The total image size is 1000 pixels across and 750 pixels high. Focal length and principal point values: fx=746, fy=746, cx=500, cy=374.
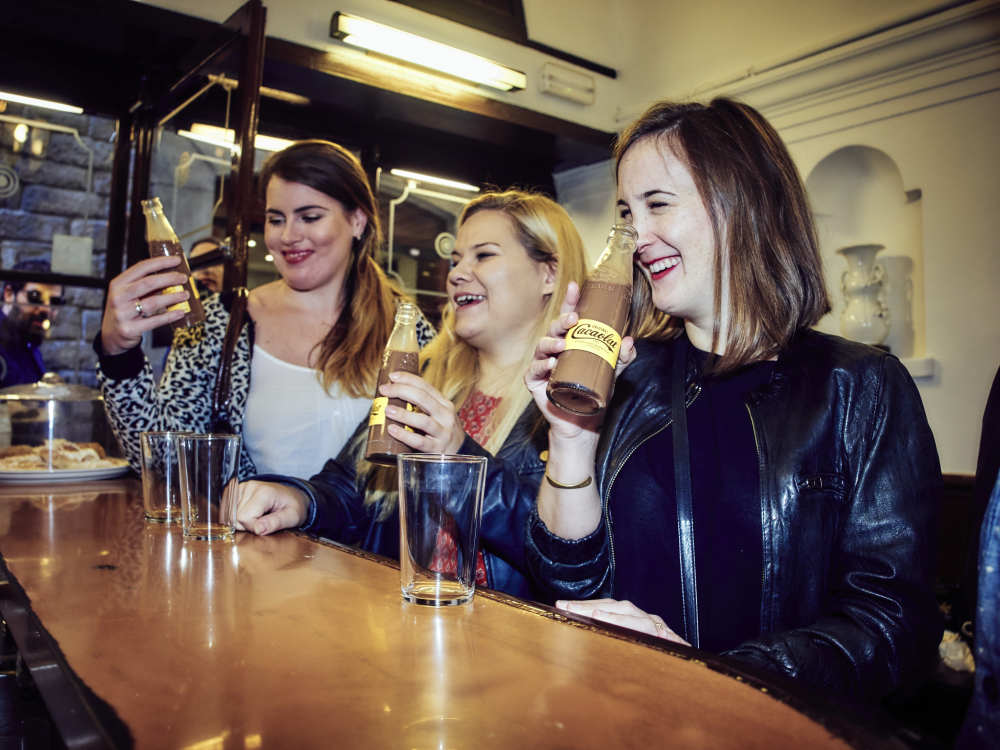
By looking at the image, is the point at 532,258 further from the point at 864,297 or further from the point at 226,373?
the point at 864,297

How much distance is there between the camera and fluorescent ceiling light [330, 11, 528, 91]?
3.63 m

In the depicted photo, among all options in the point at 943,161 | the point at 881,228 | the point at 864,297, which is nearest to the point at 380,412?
the point at 864,297

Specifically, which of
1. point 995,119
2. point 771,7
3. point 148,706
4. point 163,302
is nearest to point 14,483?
point 163,302

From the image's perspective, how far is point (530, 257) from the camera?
5.77 ft

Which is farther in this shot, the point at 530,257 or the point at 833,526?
the point at 530,257

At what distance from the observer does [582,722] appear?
436mm

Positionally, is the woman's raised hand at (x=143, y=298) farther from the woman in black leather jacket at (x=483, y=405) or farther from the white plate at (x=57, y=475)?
the woman in black leather jacket at (x=483, y=405)

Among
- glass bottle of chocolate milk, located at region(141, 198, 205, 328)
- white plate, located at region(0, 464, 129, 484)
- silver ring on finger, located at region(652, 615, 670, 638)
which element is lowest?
silver ring on finger, located at region(652, 615, 670, 638)

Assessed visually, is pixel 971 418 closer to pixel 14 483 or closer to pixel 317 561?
pixel 317 561

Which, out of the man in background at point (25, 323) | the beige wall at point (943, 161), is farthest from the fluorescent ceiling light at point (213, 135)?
the beige wall at point (943, 161)

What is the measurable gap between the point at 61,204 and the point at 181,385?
255cm

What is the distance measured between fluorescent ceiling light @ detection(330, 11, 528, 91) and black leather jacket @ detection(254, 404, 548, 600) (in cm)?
273

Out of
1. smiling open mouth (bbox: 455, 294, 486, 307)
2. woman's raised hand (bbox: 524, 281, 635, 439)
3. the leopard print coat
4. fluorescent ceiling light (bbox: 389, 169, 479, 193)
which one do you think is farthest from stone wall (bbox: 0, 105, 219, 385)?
woman's raised hand (bbox: 524, 281, 635, 439)

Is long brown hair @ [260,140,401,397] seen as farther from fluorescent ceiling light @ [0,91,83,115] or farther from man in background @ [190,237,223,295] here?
fluorescent ceiling light @ [0,91,83,115]
